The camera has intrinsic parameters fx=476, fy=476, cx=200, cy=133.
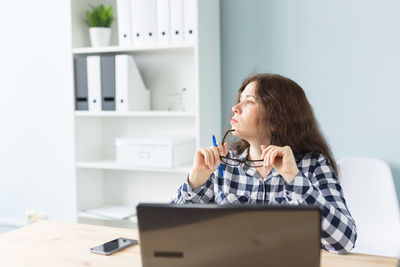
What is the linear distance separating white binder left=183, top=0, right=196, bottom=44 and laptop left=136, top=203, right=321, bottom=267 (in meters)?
1.62

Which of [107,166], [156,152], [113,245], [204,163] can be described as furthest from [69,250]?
[107,166]

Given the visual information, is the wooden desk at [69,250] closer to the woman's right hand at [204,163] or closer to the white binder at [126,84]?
the woman's right hand at [204,163]

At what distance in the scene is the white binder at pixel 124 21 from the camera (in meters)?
2.52

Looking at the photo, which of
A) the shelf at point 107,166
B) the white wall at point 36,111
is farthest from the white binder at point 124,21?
the shelf at point 107,166

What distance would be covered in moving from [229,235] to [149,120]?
6.59 ft

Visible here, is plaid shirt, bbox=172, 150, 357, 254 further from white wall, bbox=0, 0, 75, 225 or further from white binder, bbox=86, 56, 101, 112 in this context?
white wall, bbox=0, 0, 75, 225

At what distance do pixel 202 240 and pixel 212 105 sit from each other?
1700mm

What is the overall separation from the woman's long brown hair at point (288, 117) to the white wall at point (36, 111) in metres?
1.57

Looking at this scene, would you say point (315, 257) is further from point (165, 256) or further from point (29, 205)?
point (29, 205)

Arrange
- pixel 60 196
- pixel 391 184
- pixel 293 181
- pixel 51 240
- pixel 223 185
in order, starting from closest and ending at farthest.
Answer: pixel 293 181 < pixel 51 240 < pixel 223 185 < pixel 391 184 < pixel 60 196

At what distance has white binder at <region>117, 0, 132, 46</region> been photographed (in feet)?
8.27

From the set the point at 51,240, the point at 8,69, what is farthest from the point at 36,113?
the point at 51,240

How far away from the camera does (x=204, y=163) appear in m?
1.46

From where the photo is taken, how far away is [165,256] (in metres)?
0.90
